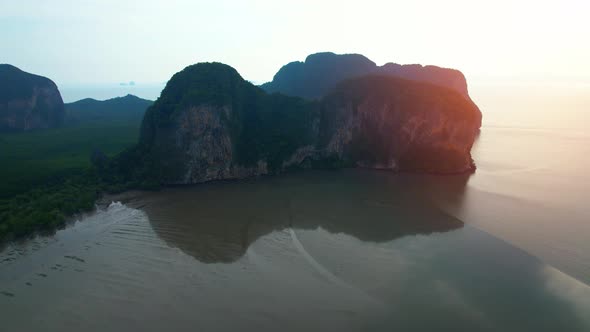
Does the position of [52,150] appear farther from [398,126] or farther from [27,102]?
[398,126]

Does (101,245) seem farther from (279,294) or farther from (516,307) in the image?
(516,307)

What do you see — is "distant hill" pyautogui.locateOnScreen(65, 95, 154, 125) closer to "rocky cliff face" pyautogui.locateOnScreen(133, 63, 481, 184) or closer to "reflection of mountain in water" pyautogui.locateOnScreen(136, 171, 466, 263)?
"rocky cliff face" pyautogui.locateOnScreen(133, 63, 481, 184)

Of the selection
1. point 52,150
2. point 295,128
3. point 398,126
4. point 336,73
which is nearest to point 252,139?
point 295,128

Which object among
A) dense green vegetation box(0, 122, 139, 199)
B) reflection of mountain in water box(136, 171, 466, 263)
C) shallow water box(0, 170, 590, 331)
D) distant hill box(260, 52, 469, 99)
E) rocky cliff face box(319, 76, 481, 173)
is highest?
distant hill box(260, 52, 469, 99)

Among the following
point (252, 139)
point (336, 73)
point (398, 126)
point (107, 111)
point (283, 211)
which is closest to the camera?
point (283, 211)

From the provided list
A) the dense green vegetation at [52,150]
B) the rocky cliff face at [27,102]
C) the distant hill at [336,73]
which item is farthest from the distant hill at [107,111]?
the distant hill at [336,73]

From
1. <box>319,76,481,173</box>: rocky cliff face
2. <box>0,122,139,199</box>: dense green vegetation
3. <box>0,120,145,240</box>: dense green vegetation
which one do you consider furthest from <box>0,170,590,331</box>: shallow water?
<box>319,76,481,173</box>: rocky cliff face

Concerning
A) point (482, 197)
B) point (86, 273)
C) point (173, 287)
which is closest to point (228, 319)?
point (173, 287)
